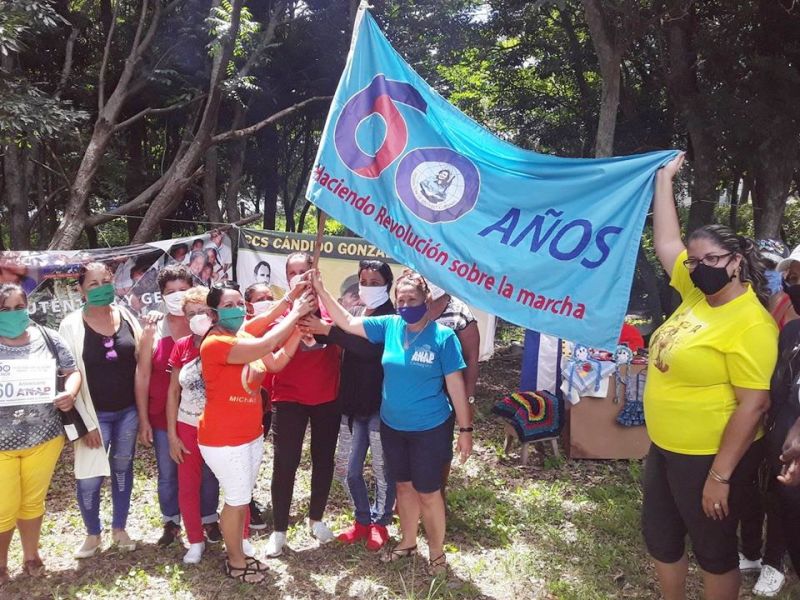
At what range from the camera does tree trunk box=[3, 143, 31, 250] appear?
1073 cm

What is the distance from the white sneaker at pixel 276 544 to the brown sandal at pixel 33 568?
132cm

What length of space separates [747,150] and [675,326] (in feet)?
26.8

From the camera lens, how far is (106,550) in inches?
171

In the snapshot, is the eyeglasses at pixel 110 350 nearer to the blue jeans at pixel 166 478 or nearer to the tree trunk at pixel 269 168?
the blue jeans at pixel 166 478

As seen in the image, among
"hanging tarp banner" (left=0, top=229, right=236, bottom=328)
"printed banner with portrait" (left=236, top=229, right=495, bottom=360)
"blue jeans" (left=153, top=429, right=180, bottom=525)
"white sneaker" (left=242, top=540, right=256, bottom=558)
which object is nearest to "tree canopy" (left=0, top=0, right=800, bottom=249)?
"hanging tarp banner" (left=0, top=229, right=236, bottom=328)

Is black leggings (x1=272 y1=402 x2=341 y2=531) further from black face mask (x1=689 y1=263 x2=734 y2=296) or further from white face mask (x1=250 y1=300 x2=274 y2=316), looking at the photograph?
black face mask (x1=689 y1=263 x2=734 y2=296)

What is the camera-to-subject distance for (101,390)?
407 centimetres

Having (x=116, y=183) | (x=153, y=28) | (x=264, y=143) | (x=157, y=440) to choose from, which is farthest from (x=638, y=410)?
(x=264, y=143)

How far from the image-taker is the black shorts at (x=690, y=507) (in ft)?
9.51

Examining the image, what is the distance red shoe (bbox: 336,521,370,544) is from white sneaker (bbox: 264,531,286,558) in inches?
15.4

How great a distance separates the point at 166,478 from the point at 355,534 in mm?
1290

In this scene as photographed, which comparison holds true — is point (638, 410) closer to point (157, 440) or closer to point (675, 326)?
point (675, 326)

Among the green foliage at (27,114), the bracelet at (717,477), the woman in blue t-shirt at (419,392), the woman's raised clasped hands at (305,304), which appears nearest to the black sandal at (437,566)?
the woman in blue t-shirt at (419,392)

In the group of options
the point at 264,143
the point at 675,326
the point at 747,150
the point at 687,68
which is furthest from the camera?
the point at 264,143
